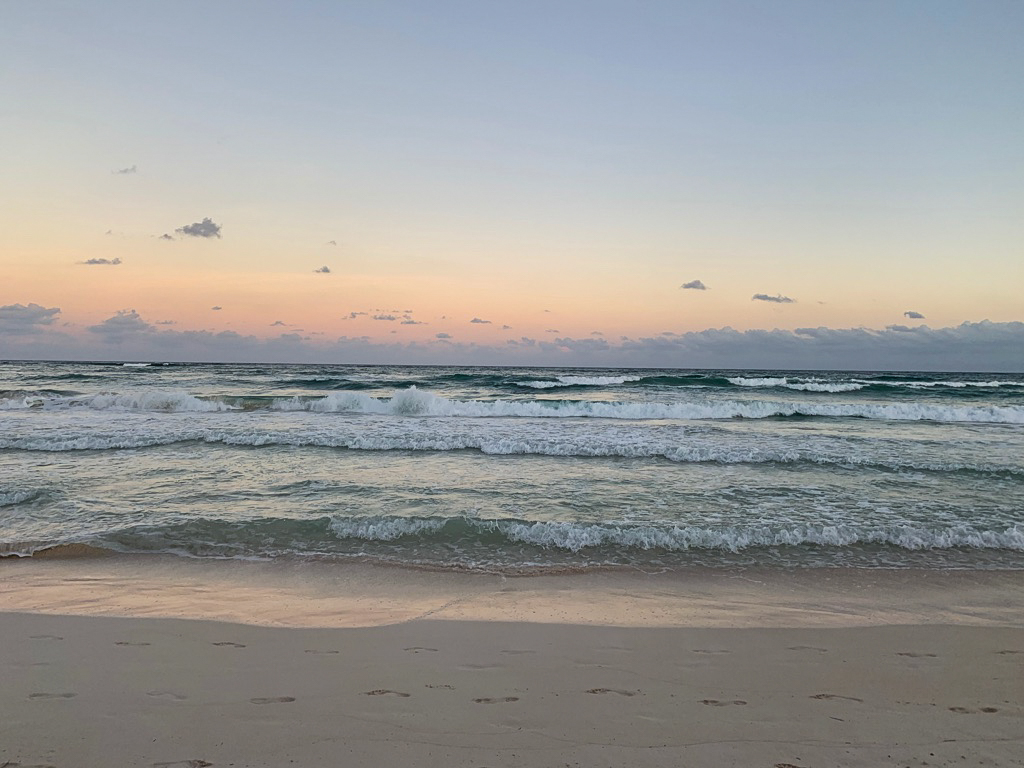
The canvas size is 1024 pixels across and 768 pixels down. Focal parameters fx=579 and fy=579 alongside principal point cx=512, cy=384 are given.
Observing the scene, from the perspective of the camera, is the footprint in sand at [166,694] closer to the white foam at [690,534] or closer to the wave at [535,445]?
the white foam at [690,534]

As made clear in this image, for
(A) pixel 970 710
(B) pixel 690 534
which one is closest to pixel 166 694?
(A) pixel 970 710

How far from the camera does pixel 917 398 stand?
105 feet

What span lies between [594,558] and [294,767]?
4.54 metres

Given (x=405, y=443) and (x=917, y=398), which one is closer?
(x=405, y=443)

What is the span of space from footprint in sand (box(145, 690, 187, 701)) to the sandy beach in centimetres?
2

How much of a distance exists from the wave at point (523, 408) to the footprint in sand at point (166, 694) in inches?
743

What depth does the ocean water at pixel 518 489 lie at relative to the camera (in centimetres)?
728

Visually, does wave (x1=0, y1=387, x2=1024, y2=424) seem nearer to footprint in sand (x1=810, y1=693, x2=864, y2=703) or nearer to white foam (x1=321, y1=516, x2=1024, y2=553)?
white foam (x1=321, y1=516, x2=1024, y2=553)

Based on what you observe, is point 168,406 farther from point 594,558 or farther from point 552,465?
point 594,558

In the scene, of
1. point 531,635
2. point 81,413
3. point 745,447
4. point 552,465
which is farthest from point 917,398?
point 81,413

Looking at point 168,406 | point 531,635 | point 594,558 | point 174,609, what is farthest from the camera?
point 168,406

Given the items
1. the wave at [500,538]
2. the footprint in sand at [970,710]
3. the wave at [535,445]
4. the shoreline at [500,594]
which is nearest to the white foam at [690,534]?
the wave at [500,538]

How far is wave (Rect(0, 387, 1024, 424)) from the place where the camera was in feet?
75.5

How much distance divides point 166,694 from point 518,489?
6817mm
